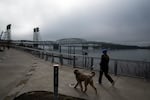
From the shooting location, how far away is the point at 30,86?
7.18 m

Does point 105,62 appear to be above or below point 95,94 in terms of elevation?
above

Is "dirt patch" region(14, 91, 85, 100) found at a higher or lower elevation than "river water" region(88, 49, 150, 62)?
higher

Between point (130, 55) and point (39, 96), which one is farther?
point (130, 55)

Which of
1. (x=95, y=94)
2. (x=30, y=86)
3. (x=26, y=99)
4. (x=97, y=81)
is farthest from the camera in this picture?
(x=97, y=81)

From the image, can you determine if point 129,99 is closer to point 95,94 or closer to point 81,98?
point 95,94

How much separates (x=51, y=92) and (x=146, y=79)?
16.6ft

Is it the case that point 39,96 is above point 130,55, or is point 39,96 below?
above

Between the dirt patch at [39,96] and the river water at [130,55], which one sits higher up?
the dirt patch at [39,96]

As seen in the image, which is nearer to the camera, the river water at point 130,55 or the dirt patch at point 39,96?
the dirt patch at point 39,96

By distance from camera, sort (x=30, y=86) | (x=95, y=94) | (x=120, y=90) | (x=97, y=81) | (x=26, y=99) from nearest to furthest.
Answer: (x=26, y=99) < (x=95, y=94) < (x=120, y=90) < (x=30, y=86) < (x=97, y=81)

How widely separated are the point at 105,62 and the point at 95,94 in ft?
5.66

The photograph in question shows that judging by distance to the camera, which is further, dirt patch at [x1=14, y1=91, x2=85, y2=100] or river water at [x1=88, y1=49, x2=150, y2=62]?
river water at [x1=88, y1=49, x2=150, y2=62]

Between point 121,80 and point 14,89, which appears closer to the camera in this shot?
point 14,89

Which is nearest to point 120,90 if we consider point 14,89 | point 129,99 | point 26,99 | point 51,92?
point 129,99
